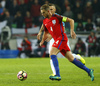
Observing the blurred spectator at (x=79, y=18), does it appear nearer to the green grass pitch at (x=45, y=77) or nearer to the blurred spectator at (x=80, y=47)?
the blurred spectator at (x=80, y=47)

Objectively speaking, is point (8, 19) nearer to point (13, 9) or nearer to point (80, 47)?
point (13, 9)

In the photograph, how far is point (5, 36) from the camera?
60.2 feet

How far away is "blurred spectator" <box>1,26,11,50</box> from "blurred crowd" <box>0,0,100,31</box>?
34 centimetres

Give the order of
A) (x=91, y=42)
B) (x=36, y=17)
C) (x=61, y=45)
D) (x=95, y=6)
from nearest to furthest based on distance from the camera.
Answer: (x=61, y=45) < (x=91, y=42) < (x=95, y=6) < (x=36, y=17)

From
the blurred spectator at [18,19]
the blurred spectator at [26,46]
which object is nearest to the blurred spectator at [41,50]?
the blurred spectator at [26,46]

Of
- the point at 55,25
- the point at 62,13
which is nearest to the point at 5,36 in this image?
the point at 62,13

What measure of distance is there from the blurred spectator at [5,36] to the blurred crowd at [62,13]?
0.34m

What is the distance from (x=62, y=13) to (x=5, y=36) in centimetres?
377

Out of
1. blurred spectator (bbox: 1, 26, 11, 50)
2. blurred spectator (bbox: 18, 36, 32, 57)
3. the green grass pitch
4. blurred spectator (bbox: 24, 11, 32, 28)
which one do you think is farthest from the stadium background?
the green grass pitch

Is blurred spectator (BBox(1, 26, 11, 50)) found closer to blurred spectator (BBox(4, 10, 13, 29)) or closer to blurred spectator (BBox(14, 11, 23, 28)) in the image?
blurred spectator (BBox(4, 10, 13, 29))

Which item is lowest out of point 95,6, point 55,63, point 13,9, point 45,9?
point 55,63

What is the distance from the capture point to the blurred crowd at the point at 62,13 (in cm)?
1773

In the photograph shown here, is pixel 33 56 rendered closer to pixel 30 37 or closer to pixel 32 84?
pixel 30 37

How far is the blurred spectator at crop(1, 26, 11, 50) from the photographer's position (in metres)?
18.1
